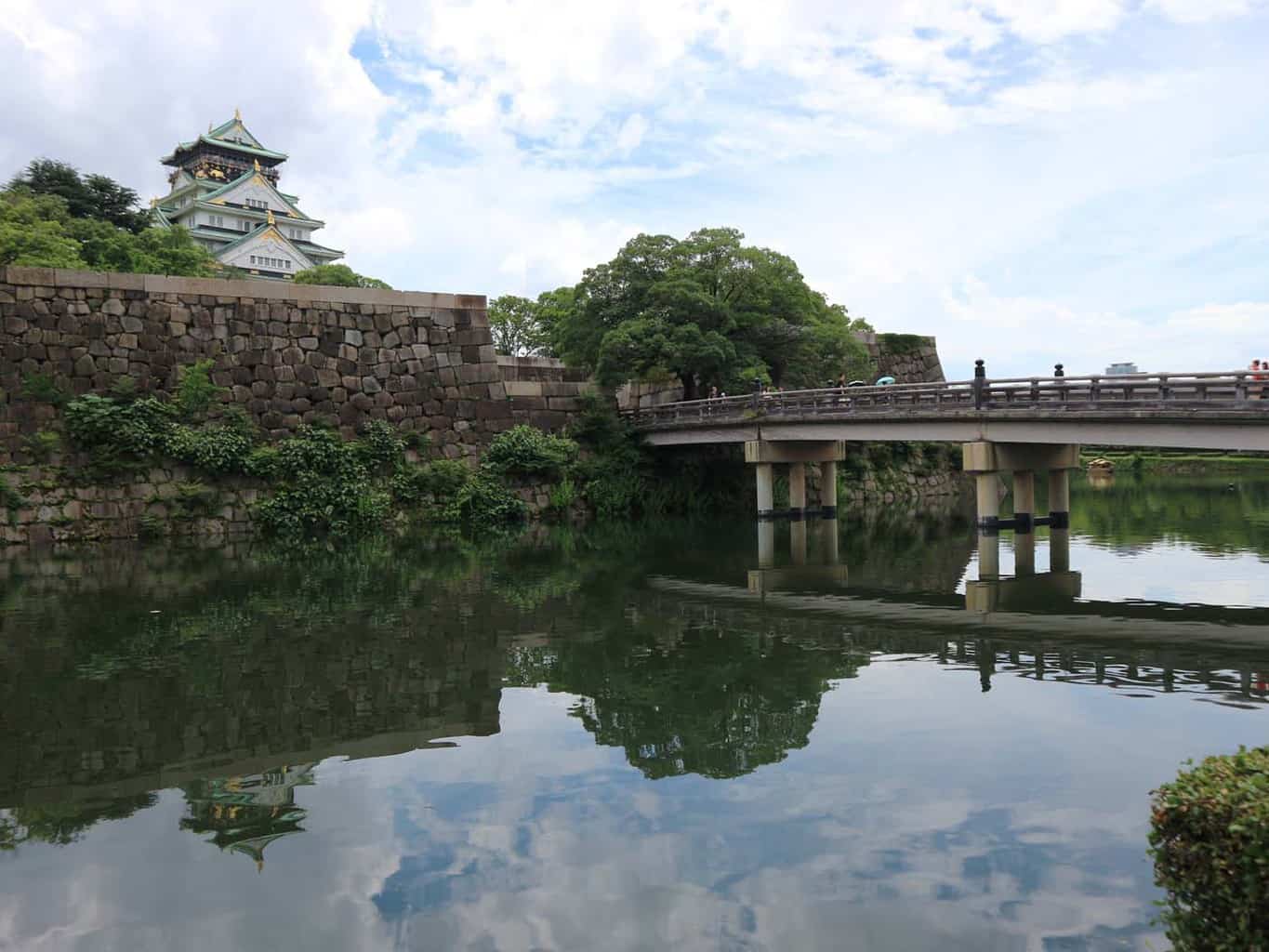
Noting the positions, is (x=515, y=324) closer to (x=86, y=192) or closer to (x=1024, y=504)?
(x=86, y=192)

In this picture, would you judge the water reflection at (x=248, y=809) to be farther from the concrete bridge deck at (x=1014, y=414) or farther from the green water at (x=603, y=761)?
the concrete bridge deck at (x=1014, y=414)

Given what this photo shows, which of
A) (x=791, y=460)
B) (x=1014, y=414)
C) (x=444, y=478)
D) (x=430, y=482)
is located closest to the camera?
(x=1014, y=414)

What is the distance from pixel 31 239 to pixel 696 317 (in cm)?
2040

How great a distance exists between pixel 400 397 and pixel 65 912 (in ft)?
81.5

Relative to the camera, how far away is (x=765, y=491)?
97.9 feet

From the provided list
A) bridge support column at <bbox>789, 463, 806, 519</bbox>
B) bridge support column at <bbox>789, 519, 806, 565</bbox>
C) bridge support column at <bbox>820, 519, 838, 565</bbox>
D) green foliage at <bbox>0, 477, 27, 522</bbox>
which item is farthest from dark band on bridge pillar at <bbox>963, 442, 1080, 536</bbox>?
green foliage at <bbox>0, 477, 27, 522</bbox>

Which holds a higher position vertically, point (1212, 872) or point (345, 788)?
point (1212, 872)

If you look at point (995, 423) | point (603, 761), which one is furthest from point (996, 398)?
point (603, 761)

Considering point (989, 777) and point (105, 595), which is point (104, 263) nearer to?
point (105, 595)

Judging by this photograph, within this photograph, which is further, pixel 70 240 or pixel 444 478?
pixel 70 240

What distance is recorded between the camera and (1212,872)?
13.3ft

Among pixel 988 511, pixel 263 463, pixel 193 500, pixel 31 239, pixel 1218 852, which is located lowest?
pixel 1218 852

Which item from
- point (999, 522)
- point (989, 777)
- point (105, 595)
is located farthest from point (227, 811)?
point (999, 522)

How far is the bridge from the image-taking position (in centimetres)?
1902
